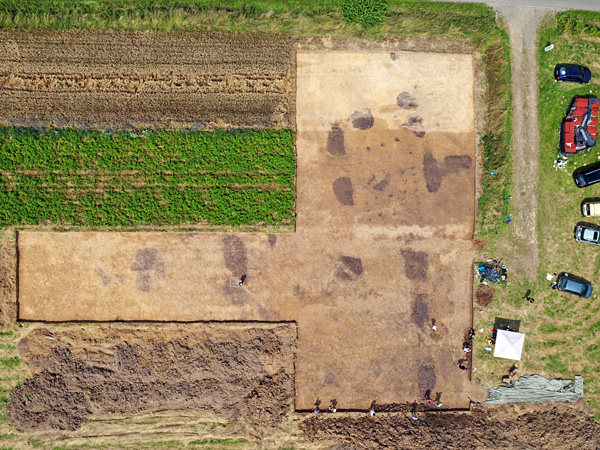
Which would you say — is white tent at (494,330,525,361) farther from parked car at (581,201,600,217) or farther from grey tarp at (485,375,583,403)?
parked car at (581,201,600,217)

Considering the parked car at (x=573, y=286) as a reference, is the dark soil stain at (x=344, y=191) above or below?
above

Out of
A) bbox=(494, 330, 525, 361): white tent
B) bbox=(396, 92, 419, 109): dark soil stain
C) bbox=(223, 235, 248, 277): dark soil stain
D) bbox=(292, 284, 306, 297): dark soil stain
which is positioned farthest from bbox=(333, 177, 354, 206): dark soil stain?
bbox=(494, 330, 525, 361): white tent

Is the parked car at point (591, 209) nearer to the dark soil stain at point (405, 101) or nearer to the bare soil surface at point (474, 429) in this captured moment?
the bare soil surface at point (474, 429)

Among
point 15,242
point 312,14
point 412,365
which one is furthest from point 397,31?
point 15,242

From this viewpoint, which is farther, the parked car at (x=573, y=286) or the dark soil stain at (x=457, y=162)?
the dark soil stain at (x=457, y=162)

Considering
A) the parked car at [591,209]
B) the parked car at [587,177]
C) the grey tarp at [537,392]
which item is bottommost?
the grey tarp at [537,392]

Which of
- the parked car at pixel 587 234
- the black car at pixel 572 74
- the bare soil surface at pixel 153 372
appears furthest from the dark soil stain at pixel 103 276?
the black car at pixel 572 74
